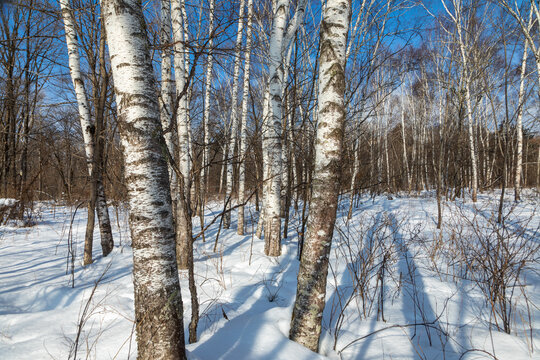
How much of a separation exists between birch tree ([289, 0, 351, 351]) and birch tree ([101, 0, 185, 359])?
3.06 ft

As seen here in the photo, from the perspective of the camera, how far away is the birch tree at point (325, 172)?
1.87 metres

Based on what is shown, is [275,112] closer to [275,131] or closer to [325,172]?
[275,131]

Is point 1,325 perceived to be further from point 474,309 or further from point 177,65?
point 474,309

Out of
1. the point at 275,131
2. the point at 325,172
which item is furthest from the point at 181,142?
the point at 325,172

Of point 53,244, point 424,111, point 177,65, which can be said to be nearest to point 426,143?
point 424,111

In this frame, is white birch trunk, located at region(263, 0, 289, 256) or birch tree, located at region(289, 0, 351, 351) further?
white birch trunk, located at region(263, 0, 289, 256)

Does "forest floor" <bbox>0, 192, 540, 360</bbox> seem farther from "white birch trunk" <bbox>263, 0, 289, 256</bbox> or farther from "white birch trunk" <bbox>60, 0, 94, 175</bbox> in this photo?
"white birch trunk" <bbox>60, 0, 94, 175</bbox>

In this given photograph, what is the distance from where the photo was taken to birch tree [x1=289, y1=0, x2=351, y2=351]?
1873 mm

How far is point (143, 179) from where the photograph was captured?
144 cm

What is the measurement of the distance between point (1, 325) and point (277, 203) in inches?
130

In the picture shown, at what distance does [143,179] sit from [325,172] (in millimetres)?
1196

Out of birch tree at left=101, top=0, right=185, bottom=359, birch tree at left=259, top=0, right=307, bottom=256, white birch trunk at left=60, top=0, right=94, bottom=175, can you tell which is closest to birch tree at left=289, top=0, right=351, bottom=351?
birch tree at left=101, top=0, right=185, bottom=359

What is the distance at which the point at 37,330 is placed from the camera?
209 centimetres

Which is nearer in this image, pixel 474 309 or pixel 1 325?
pixel 1 325
